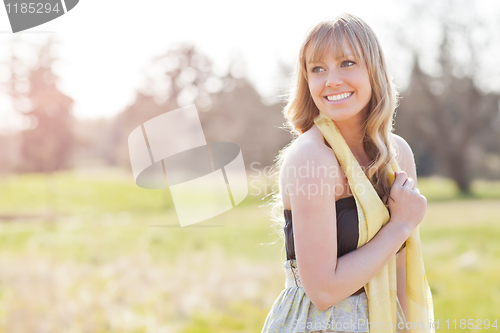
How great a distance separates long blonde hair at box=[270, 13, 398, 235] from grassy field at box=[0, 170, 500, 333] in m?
0.66

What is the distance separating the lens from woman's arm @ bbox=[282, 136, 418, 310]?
1.37m

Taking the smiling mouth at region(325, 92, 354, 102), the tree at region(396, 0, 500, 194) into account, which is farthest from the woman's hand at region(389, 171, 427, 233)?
the tree at region(396, 0, 500, 194)

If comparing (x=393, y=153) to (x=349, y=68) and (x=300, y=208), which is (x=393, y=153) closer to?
(x=349, y=68)

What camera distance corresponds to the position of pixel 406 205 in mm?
1529

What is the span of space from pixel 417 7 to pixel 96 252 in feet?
63.7

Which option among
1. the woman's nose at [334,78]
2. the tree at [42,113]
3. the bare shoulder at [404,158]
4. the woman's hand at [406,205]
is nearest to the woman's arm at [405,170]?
the bare shoulder at [404,158]

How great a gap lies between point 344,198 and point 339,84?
17.4 inches

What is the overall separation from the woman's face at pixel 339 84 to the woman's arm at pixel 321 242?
0.22m

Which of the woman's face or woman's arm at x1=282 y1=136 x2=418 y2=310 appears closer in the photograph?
woman's arm at x1=282 y1=136 x2=418 y2=310

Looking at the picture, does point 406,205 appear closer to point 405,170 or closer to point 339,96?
point 405,170

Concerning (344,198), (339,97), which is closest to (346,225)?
(344,198)

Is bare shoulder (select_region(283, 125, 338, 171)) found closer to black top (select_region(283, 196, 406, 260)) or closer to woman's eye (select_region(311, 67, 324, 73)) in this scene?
black top (select_region(283, 196, 406, 260))

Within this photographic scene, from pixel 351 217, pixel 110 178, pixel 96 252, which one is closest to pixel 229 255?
pixel 96 252

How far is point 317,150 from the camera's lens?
1439 mm
